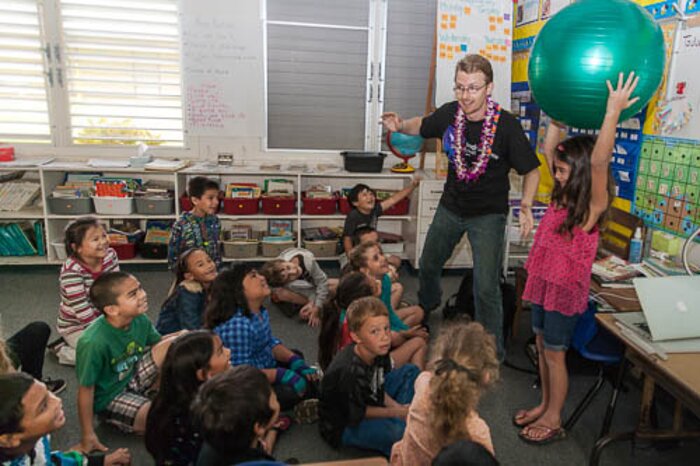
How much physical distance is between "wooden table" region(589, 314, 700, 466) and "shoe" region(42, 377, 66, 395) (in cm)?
227

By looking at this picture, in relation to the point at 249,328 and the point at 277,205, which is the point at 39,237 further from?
the point at 249,328

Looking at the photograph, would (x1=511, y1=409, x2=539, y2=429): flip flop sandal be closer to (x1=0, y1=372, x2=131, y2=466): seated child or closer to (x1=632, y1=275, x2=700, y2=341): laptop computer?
(x1=632, y1=275, x2=700, y2=341): laptop computer

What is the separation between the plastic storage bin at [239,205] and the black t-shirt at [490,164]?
5.76 ft

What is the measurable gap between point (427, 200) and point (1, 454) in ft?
10.6

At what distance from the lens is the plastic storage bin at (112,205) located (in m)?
4.04

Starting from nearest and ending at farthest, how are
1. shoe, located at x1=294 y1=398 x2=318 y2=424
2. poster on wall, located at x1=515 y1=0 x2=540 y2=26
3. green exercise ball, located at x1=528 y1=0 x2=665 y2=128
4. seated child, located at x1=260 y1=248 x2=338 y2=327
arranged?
1. green exercise ball, located at x1=528 y1=0 x2=665 y2=128
2. shoe, located at x1=294 y1=398 x2=318 y2=424
3. seated child, located at x1=260 y1=248 x2=338 y2=327
4. poster on wall, located at x1=515 y1=0 x2=540 y2=26

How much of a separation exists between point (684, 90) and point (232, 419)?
240 cm

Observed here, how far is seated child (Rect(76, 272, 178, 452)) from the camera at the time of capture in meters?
2.02

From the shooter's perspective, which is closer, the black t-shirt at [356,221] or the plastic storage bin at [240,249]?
the black t-shirt at [356,221]

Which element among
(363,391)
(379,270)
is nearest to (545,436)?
(363,391)

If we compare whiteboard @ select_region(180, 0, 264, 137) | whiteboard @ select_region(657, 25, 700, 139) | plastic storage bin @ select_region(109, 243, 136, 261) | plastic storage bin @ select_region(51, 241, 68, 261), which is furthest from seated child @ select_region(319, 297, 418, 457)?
plastic storage bin @ select_region(51, 241, 68, 261)

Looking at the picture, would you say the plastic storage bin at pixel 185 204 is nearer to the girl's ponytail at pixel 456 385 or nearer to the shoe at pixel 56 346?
the shoe at pixel 56 346

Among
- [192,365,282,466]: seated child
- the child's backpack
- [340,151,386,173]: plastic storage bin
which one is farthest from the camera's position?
[340,151,386,173]: plastic storage bin

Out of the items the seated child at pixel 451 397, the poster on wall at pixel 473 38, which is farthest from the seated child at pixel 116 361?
the poster on wall at pixel 473 38
